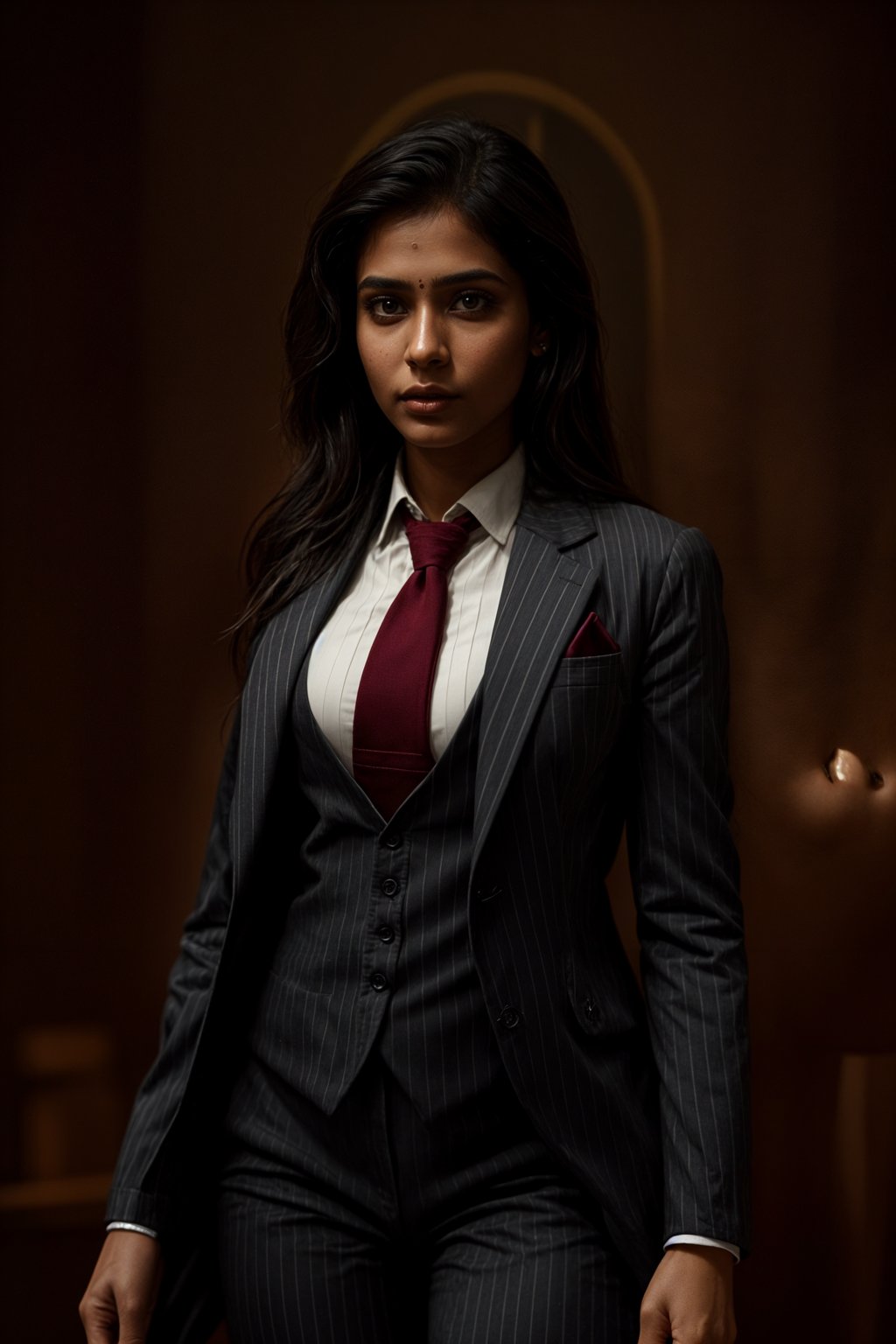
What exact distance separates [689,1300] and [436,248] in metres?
1.04

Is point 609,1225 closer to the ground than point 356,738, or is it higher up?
closer to the ground

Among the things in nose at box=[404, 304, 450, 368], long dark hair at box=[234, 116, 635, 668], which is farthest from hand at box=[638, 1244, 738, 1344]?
nose at box=[404, 304, 450, 368]

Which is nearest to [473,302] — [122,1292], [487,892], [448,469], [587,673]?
[448,469]

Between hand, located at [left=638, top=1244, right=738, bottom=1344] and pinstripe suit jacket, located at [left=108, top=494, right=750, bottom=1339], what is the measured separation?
3 cm

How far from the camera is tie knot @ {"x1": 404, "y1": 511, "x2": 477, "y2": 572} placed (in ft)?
4.66

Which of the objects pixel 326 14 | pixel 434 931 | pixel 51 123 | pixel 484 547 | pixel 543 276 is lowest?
pixel 434 931

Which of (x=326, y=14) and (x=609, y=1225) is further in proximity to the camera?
(x=326, y=14)

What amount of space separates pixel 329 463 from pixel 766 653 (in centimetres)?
78

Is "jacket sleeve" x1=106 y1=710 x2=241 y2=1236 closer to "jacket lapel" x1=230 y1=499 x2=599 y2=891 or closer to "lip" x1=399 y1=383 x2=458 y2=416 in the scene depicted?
A: "jacket lapel" x1=230 y1=499 x2=599 y2=891

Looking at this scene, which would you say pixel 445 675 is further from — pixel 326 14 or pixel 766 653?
pixel 326 14

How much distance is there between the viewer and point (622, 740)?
1.36 meters

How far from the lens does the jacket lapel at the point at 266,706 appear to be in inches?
55.7

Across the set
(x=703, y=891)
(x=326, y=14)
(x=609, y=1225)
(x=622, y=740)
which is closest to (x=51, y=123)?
(x=326, y=14)

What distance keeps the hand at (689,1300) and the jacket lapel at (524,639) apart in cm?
42
